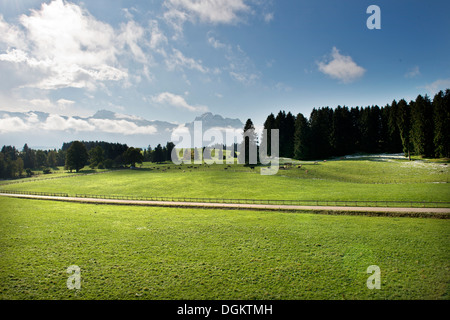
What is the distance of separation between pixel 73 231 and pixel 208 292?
21165 mm

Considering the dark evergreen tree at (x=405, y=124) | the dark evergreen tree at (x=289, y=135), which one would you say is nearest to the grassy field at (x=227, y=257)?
the dark evergreen tree at (x=405, y=124)

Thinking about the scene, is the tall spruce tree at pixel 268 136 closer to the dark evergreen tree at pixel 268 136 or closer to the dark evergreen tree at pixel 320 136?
the dark evergreen tree at pixel 268 136

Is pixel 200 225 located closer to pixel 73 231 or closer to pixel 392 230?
pixel 73 231

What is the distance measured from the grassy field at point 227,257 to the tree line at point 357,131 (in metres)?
61.6

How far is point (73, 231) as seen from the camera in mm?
26188

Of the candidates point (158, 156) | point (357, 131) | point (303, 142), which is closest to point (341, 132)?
point (357, 131)

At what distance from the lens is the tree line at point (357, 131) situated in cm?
6856

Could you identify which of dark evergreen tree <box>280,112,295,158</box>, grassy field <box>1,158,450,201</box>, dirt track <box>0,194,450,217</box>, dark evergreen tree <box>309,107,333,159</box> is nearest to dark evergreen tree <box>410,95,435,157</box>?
grassy field <box>1,158,450,201</box>

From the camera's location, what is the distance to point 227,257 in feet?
62.4

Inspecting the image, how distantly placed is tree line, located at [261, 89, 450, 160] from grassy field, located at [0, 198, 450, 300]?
61.6 meters

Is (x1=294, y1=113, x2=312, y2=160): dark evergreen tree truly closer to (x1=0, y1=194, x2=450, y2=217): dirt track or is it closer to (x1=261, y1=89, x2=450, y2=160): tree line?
(x1=261, y1=89, x2=450, y2=160): tree line

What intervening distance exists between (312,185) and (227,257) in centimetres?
3844

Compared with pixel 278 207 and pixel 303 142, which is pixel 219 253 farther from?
pixel 303 142
